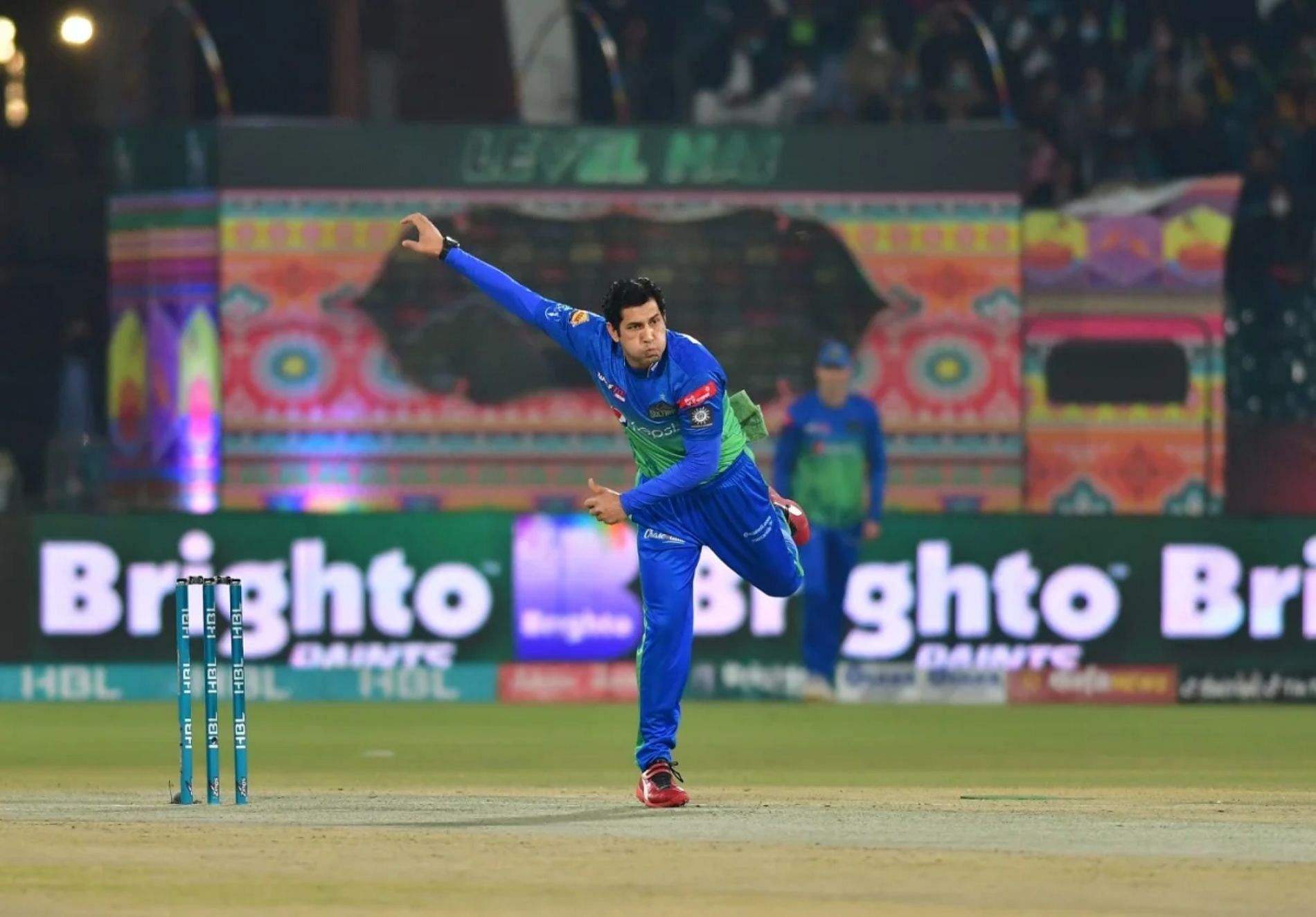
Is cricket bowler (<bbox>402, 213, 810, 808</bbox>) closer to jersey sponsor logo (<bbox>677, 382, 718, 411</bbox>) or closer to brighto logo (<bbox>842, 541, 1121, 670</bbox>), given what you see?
jersey sponsor logo (<bbox>677, 382, 718, 411</bbox>)

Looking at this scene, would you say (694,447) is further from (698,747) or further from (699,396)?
(698,747)

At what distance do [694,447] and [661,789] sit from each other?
124 cm

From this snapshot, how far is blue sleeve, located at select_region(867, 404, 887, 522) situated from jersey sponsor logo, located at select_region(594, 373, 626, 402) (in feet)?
23.6

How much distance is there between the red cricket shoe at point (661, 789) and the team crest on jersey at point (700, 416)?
1232 mm

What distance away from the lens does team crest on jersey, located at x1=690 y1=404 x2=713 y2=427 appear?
10.2 metres

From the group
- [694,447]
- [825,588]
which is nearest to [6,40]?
[825,588]

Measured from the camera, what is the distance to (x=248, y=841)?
29.8 ft

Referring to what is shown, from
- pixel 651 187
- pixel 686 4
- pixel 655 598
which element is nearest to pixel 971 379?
pixel 651 187

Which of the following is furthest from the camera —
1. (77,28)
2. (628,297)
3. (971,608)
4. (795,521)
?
(77,28)

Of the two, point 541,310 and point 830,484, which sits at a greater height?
point 541,310

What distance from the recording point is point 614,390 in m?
10.4

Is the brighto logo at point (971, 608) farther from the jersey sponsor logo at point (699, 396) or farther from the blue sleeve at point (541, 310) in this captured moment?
the jersey sponsor logo at point (699, 396)

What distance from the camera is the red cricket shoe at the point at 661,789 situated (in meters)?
10.3

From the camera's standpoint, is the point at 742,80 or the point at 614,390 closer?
the point at 614,390
